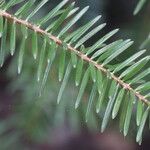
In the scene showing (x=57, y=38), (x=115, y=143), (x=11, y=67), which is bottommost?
(x=115, y=143)

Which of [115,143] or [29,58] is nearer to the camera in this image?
[29,58]

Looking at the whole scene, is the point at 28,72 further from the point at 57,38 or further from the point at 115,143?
the point at 115,143

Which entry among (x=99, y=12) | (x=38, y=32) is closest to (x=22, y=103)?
(x=99, y=12)

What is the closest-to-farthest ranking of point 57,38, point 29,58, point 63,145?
point 57,38
point 29,58
point 63,145

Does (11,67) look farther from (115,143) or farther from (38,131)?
(115,143)

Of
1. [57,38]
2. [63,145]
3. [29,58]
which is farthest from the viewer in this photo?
[63,145]

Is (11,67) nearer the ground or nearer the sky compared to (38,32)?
nearer the sky

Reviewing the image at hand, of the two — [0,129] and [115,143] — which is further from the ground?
[0,129]

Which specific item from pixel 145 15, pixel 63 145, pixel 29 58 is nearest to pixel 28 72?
pixel 29 58

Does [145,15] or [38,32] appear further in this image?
[145,15]
